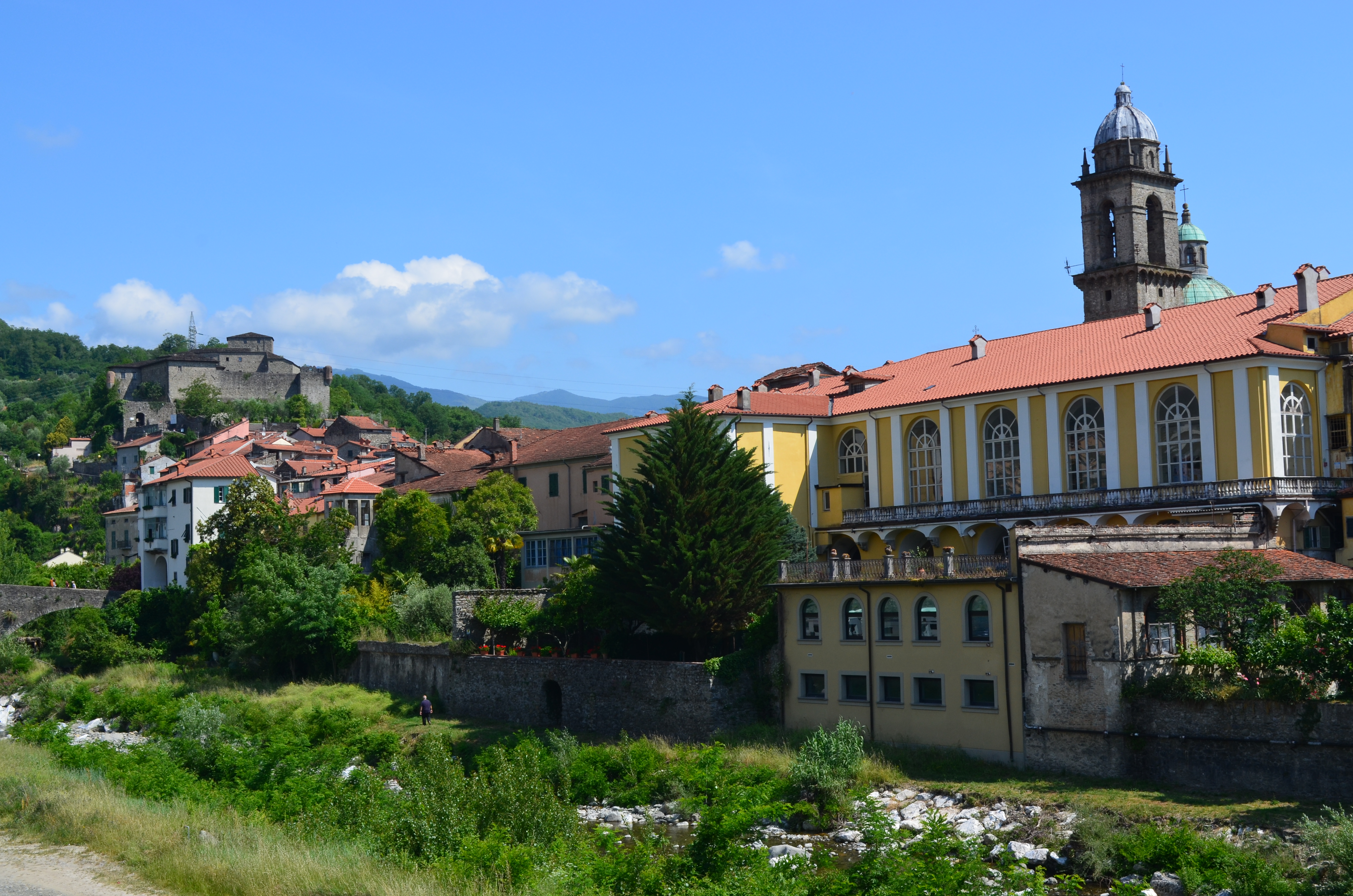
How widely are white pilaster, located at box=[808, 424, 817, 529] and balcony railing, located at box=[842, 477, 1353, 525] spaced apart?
50.5 inches

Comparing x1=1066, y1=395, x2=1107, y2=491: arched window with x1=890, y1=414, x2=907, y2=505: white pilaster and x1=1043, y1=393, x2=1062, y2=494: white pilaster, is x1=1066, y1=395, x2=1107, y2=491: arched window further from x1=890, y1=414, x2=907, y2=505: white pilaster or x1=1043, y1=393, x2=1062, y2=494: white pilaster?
x1=890, y1=414, x2=907, y2=505: white pilaster

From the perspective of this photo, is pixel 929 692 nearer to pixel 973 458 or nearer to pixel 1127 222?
pixel 973 458

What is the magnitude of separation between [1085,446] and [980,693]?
53.8 feet

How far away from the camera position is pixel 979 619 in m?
36.3

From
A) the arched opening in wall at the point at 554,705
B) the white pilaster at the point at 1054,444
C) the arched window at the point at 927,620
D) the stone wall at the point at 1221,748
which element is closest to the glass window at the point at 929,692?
the arched window at the point at 927,620

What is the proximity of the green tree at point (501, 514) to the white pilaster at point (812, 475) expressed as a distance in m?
14.2

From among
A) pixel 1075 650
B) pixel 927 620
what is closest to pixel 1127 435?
pixel 927 620

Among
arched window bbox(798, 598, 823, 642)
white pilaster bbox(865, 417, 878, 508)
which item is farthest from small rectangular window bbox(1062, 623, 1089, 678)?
white pilaster bbox(865, 417, 878, 508)

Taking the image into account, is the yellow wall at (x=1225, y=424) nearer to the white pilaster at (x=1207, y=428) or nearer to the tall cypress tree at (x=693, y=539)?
the white pilaster at (x=1207, y=428)

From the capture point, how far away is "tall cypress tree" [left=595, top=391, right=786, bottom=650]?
43.0 m

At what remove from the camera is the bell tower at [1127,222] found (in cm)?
8069

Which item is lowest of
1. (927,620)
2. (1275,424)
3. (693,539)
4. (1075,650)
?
(1075,650)

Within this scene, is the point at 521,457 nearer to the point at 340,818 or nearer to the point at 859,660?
the point at 859,660

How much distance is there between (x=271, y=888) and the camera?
1998cm
